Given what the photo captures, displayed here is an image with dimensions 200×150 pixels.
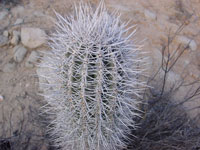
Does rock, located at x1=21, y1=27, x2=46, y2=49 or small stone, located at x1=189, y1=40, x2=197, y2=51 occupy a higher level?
small stone, located at x1=189, y1=40, x2=197, y2=51

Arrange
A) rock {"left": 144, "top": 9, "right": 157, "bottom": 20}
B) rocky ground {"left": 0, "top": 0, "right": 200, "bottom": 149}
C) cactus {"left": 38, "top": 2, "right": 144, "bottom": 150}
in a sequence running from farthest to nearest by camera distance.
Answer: rock {"left": 144, "top": 9, "right": 157, "bottom": 20} → rocky ground {"left": 0, "top": 0, "right": 200, "bottom": 149} → cactus {"left": 38, "top": 2, "right": 144, "bottom": 150}

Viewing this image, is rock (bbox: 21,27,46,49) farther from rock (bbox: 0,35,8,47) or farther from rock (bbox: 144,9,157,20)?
rock (bbox: 144,9,157,20)

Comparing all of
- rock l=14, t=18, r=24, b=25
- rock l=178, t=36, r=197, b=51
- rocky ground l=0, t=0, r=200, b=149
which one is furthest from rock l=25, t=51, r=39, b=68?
rock l=178, t=36, r=197, b=51

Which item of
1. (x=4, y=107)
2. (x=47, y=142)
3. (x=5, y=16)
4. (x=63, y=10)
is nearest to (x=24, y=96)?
(x=4, y=107)

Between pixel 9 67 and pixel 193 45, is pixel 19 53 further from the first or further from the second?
pixel 193 45

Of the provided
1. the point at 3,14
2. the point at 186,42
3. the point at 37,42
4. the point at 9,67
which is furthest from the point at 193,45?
the point at 3,14

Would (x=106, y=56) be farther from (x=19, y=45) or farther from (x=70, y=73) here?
(x=19, y=45)

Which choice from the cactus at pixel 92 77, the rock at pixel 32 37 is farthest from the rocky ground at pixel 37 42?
the cactus at pixel 92 77

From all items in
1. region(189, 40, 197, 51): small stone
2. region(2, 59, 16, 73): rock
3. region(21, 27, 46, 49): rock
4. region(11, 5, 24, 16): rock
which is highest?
region(11, 5, 24, 16): rock
